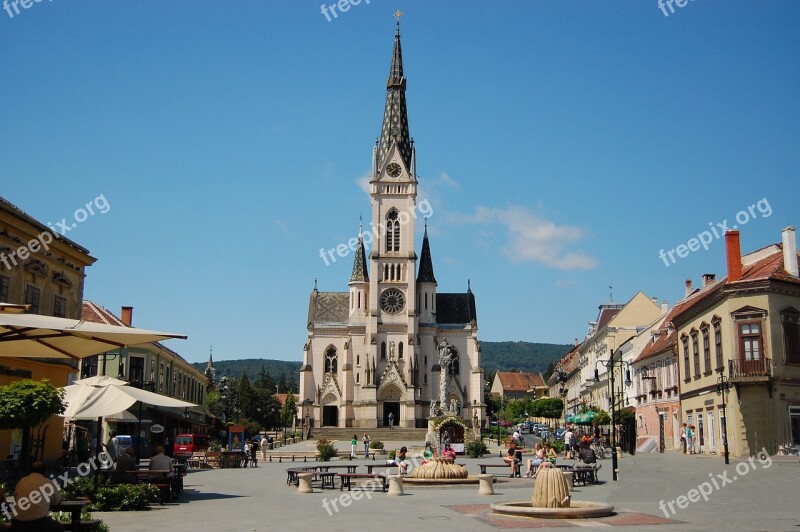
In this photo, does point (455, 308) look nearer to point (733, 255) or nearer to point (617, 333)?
point (617, 333)

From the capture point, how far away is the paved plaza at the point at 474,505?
1595cm

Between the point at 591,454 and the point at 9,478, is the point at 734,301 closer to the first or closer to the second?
the point at 591,454

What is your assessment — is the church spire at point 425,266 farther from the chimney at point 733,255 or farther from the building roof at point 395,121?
the chimney at point 733,255

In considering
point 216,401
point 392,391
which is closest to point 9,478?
point 392,391

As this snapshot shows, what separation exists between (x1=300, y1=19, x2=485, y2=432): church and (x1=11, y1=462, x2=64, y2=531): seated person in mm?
77757

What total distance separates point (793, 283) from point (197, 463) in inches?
1116

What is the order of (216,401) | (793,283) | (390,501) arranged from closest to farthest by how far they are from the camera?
(390,501) < (793,283) < (216,401)

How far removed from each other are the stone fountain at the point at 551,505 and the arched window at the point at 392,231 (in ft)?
257

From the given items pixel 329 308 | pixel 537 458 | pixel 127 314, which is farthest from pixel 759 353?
pixel 329 308

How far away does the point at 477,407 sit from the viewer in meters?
94.8

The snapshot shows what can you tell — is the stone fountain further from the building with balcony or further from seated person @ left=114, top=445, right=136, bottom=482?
the building with balcony

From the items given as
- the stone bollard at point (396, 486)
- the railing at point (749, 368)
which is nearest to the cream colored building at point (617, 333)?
the railing at point (749, 368)

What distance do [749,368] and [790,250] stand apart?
6273 mm

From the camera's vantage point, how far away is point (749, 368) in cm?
3641
